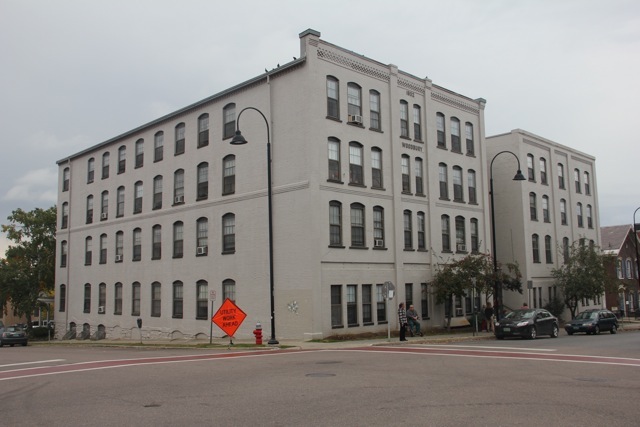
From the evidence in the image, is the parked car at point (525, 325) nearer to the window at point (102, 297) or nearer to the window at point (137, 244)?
the window at point (137, 244)

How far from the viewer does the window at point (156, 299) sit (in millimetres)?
37281

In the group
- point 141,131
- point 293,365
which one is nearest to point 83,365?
point 293,365

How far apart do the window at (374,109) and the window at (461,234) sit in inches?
349

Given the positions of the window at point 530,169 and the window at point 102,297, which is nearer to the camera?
the window at point 102,297

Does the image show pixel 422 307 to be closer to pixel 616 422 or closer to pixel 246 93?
pixel 246 93

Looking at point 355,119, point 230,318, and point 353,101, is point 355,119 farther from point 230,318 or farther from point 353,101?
point 230,318

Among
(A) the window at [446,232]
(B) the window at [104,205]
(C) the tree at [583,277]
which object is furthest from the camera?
(B) the window at [104,205]

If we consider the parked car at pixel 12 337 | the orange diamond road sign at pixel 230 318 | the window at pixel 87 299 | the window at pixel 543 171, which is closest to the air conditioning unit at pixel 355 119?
the orange diamond road sign at pixel 230 318

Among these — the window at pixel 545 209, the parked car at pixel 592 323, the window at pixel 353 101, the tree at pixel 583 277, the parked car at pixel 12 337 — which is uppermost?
the window at pixel 353 101

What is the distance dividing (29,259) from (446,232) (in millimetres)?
40559

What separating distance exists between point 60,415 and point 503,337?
22.4 m

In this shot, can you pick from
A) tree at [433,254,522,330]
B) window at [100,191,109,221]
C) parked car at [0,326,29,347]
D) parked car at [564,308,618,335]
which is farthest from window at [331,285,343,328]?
parked car at [0,326,29,347]

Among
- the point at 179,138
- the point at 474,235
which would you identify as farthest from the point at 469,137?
the point at 179,138

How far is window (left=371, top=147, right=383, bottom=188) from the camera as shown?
3155 centimetres
